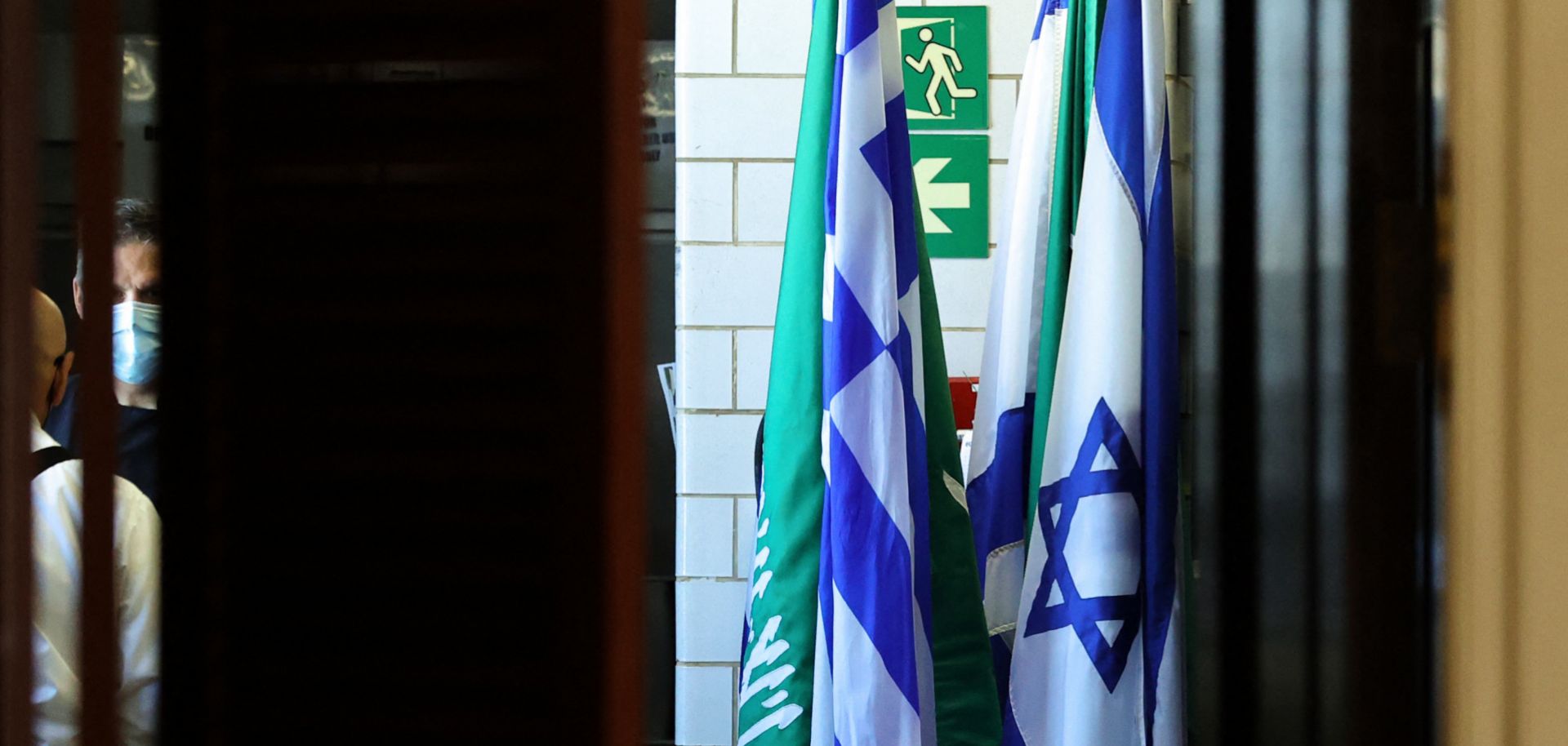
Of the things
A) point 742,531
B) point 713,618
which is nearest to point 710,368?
point 742,531

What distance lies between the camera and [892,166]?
1.48 metres

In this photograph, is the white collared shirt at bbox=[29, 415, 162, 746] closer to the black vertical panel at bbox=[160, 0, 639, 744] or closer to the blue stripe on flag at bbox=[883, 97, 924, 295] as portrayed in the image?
the black vertical panel at bbox=[160, 0, 639, 744]

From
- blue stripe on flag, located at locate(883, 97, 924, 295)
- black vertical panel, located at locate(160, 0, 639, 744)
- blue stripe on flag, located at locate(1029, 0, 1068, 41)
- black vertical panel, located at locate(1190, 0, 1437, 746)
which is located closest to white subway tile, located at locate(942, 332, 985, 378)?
blue stripe on flag, located at locate(1029, 0, 1068, 41)

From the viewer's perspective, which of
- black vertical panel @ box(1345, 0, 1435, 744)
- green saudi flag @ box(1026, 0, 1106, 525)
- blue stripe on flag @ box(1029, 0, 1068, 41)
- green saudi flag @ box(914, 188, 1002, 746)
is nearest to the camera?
black vertical panel @ box(1345, 0, 1435, 744)

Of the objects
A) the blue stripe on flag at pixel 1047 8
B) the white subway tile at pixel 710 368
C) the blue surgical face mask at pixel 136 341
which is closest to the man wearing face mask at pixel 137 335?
the blue surgical face mask at pixel 136 341

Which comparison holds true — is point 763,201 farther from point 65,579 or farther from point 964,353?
point 65,579

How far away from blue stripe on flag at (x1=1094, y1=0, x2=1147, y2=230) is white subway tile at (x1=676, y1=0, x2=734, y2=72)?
846 mm

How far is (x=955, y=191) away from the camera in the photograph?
7.42 ft

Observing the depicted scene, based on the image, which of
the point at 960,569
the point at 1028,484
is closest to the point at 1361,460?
the point at 960,569

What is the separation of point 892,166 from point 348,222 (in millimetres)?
1151

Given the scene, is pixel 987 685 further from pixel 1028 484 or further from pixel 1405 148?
pixel 1405 148

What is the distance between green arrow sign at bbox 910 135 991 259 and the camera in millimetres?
2256

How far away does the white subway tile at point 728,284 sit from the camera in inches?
88.6

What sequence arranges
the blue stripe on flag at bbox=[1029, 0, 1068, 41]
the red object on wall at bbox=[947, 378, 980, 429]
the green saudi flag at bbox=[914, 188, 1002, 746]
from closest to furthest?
the green saudi flag at bbox=[914, 188, 1002, 746], the blue stripe on flag at bbox=[1029, 0, 1068, 41], the red object on wall at bbox=[947, 378, 980, 429]
